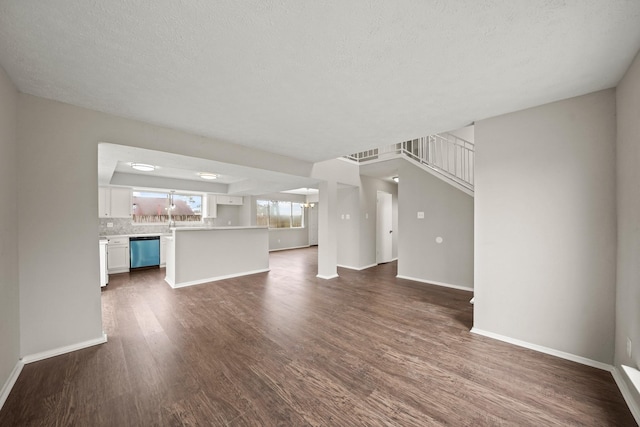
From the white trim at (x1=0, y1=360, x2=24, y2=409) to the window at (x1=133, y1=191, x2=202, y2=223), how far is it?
5.23m

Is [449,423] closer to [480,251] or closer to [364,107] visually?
[480,251]

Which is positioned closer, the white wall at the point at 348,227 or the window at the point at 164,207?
the white wall at the point at 348,227

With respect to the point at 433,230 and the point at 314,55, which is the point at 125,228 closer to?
the point at 314,55

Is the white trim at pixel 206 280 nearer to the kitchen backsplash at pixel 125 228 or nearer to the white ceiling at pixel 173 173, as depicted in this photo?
the white ceiling at pixel 173 173

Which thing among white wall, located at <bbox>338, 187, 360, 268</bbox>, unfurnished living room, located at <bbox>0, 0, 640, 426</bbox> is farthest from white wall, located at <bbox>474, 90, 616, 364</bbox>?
white wall, located at <bbox>338, 187, 360, 268</bbox>

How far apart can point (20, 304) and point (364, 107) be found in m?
3.61

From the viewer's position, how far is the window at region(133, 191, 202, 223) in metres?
6.55

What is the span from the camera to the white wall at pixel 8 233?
1.74 m

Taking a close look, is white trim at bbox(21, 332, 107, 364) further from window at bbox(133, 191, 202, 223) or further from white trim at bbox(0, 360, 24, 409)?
window at bbox(133, 191, 202, 223)

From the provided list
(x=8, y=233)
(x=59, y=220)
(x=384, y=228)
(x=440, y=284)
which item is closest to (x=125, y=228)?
(x=59, y=220)

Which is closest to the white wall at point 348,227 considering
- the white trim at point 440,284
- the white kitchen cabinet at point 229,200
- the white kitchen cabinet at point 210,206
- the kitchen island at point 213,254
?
the white trim at point 440,284

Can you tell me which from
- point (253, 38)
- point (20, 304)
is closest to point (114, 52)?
point (253, 38)

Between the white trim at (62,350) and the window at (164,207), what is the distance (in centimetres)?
500

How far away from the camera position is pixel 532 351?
2.31 m
